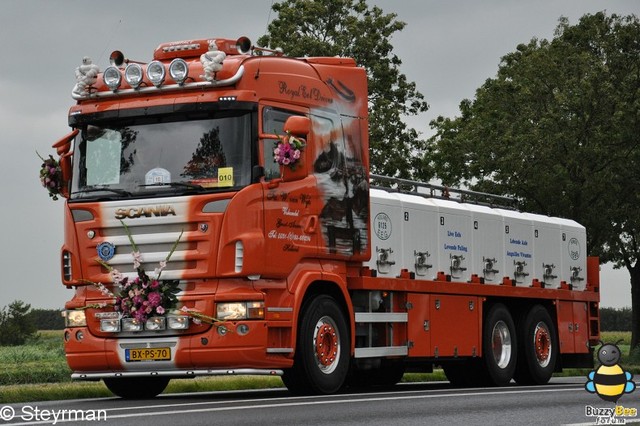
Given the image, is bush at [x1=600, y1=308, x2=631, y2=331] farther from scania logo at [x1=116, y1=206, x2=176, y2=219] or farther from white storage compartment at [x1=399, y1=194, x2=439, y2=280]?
scania logo at [x1=116, y1=206, x2=176, y2=219]

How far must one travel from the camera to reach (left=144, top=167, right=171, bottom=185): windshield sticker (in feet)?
55.0

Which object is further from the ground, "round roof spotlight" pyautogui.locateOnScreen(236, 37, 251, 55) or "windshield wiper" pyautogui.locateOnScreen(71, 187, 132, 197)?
"round roof spotlight" pyautogui.locateOnScreen(236, 37, 251, 55)

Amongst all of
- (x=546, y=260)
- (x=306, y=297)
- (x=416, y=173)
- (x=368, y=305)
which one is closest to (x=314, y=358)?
(x=306, y=297)

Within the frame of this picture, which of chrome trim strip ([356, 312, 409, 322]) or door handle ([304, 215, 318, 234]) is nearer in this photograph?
door handle ([304, 215, 318, 234])

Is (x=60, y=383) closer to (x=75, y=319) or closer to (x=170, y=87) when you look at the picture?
(x=75, y=319)

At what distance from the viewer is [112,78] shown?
1752 cm

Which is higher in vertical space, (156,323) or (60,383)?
(156,323)

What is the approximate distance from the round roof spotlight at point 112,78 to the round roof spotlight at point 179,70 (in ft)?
2.46

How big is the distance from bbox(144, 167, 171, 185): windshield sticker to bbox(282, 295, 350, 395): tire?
7.75 feet

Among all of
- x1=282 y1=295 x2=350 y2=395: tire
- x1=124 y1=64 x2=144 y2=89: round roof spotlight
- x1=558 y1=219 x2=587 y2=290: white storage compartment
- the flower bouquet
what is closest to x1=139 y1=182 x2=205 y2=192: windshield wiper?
the flower bouquet

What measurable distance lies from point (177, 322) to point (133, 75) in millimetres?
3154

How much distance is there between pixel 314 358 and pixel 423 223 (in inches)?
182

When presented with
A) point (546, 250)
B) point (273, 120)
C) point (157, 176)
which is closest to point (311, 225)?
point (273, 120)

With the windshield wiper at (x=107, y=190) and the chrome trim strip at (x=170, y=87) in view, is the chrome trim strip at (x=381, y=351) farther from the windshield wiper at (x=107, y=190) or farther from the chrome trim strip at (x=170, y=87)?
the chrome trim strip at (x=170, y=87)
